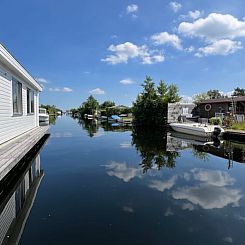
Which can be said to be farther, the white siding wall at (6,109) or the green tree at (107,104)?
the green tree at (107,104)

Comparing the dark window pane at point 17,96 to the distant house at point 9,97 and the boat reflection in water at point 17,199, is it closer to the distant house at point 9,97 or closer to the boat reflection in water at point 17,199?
the distant house at point 9,97

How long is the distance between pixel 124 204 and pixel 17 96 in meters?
6.46

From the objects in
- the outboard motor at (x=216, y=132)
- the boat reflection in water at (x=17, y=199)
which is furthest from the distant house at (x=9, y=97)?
the outboard motor at (x=216, y=132)

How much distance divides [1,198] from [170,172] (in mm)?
4385

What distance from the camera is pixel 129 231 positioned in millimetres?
3297

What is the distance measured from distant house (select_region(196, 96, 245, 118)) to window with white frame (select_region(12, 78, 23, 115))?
66.0ft

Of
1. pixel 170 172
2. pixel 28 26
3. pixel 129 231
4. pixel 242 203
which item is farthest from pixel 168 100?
pixel 129 231

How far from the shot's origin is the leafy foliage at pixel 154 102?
25484 millimetres

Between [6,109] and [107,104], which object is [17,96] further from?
[107,104]

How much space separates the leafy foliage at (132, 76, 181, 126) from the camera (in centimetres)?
2548

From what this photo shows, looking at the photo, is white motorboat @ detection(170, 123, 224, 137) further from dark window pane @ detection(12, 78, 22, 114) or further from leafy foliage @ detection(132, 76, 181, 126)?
dark window pane @ detection(12, 78, 22, 114)

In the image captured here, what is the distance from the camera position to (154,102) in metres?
25.9

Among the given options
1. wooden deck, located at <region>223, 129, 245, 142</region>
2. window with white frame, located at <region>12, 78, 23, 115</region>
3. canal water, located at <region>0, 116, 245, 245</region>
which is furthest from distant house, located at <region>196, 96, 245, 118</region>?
window with white frame, located at <region>12, 78, 23, 115</region>

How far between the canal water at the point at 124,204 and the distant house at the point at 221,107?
1814 cm
